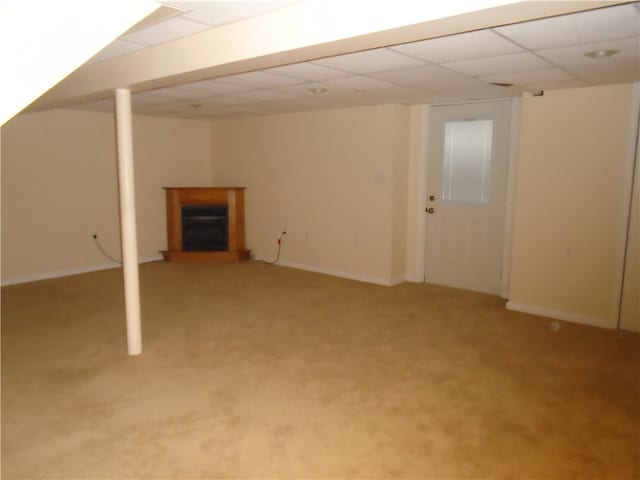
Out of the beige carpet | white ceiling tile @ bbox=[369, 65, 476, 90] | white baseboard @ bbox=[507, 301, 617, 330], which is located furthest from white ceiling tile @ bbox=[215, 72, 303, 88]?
white baseboard @ bbox=[507, 301, 617, 330]

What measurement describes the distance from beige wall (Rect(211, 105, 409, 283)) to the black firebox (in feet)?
1.34

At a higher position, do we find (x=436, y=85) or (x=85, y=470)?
(x=436, y=85)

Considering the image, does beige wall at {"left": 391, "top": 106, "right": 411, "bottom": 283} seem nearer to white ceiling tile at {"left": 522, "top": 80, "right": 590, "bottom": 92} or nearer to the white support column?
white ceiling tile at {"left": 522, "top": 80, "right": 590, "bottom": 92}

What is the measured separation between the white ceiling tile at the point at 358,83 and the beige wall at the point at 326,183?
129 cm

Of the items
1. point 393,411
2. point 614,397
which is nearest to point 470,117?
point 614,397

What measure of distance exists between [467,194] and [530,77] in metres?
1.89

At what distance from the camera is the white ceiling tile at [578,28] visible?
2303mm

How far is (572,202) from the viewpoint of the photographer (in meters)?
4.44

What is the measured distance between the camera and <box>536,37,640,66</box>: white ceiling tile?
9.24ft

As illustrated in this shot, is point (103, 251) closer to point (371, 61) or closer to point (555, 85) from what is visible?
point (371, 61)

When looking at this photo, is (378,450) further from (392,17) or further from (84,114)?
(84,114)

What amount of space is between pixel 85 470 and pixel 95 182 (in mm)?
4938

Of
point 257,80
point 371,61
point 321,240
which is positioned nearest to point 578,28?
point 371,61

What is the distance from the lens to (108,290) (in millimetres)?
5598
